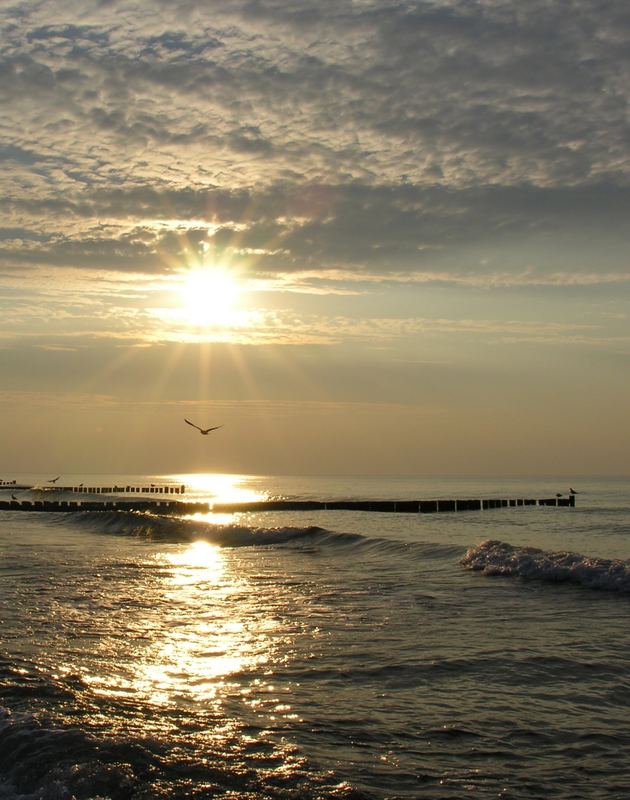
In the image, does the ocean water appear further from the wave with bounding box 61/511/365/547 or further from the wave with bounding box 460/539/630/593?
the wave with bounding box 61/511/365/547

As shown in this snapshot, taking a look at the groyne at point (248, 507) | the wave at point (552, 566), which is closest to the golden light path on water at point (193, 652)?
the wave at point (552, 566)

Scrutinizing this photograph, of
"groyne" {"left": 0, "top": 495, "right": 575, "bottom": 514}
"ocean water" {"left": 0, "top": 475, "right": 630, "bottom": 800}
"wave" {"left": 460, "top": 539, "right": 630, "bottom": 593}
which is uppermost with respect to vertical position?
"groyne" {"left": 0, "top": 495, "right": 575, "bottom": 514}

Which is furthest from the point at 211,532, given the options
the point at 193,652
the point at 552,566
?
the point at 193,652

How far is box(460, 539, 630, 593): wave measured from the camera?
2022 cm

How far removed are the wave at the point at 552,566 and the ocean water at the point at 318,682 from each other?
0.07m

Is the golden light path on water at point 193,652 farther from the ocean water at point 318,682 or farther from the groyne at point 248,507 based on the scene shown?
the groyne at point 248,507

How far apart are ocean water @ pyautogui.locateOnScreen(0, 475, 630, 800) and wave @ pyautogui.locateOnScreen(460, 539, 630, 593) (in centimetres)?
7

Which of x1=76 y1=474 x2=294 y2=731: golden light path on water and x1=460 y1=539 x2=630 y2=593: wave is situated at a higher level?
x1=460 y1=539 x2=630 y2=593: wave

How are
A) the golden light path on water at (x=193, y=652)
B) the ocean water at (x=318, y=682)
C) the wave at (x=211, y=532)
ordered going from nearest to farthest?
the ocean water at (x=318, y=682)
the golden light path on water at (x=193, y=652)
the wave at (x=211, y=532)

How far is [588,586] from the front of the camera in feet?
67.4

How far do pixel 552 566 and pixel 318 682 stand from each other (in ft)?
45.1

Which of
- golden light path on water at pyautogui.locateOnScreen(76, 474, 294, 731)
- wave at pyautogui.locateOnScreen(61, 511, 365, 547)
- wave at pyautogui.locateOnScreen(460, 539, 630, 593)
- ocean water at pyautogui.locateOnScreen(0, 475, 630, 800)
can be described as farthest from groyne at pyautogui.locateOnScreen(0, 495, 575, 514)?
golden light path on water at pyautogui.locateOnScreen(76, 474, 294, 731)

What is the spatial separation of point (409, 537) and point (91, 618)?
2703cm

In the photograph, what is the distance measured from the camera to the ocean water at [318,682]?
7.20 meters
